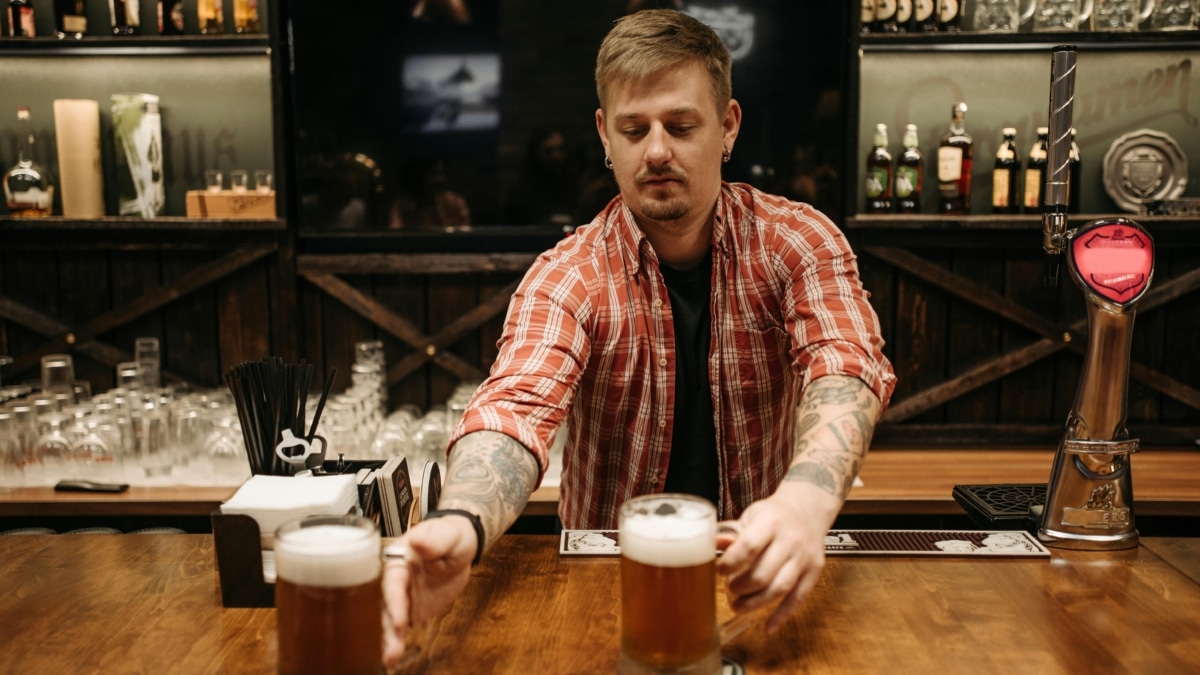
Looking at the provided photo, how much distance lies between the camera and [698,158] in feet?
5.72

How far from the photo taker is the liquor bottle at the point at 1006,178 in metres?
3.08

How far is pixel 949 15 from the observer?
9.85 feet

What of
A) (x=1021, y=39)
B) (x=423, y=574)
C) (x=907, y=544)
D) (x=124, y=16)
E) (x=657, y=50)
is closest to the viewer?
(x=423, y=574)

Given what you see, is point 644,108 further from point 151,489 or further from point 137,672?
point 151,489

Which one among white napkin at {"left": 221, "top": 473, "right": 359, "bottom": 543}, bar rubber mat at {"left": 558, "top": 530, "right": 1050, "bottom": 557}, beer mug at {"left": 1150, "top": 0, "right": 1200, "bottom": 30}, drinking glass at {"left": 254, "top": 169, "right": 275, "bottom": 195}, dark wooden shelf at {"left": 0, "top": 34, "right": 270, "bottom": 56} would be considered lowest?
bar rubber mat at {"left": 558, "top": 530, "right": 1050, "bottom": 557}

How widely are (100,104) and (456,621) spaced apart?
9.00 feet

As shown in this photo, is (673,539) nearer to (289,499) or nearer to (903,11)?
(289,499)

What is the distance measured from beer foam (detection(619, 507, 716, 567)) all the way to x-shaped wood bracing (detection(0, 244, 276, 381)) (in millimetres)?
2405

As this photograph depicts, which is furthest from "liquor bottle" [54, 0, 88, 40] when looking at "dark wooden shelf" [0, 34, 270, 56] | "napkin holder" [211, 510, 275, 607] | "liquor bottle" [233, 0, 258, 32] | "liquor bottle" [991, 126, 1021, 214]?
"liquor bottle" [991, 126, 1021, 214]

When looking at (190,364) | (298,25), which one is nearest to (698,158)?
(298,25)

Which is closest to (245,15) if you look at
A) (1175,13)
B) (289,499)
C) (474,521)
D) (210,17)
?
(210,17)

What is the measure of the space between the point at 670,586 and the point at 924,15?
2.54 meters

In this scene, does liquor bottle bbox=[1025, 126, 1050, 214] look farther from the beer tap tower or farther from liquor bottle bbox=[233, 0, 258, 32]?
liquor bottle bbox=[233, 0, 258, 32]

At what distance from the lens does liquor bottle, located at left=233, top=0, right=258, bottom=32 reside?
3062 millimetres
